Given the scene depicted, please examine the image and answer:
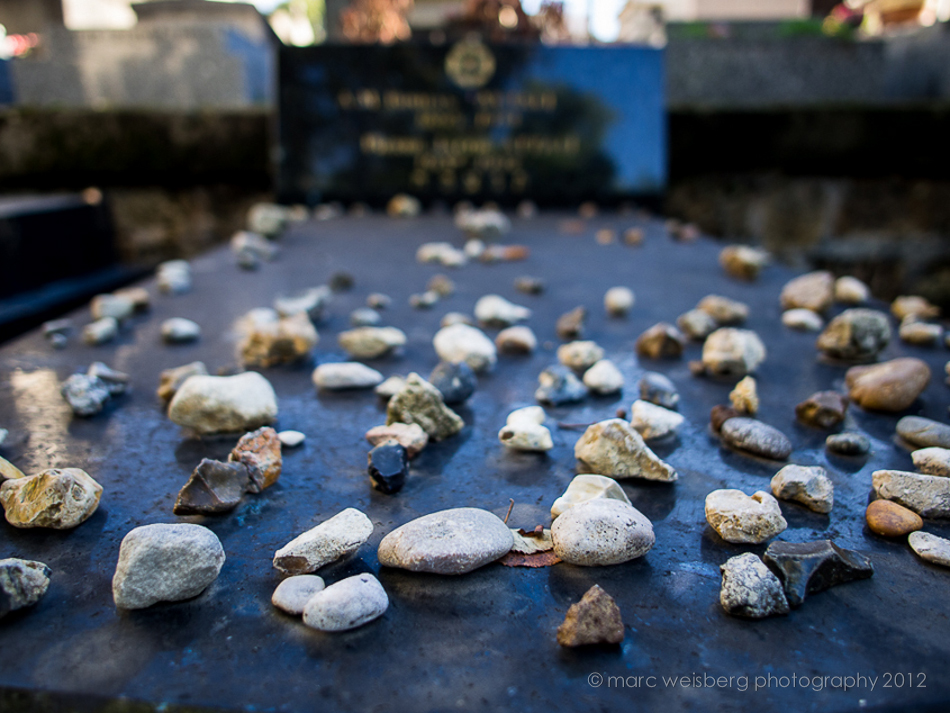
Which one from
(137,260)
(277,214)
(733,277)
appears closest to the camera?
(733,277)

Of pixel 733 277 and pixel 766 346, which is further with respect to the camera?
pixel 733 277

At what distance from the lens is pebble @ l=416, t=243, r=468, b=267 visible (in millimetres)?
2141

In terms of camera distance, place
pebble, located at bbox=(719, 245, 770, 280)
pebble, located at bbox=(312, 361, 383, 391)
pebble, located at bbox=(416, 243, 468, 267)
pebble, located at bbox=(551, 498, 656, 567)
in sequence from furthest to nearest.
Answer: pebble, located at bbox=(416, 243, 468, 267) < pebble, located at bbox=(719, 245, 770, 280) < pebble, located at bbox=(312, 361, 383, 391) < pebble, located at bbox=(551, 498, 656, 567)

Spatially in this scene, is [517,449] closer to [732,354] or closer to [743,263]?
[732,354]

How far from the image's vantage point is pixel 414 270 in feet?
6.81

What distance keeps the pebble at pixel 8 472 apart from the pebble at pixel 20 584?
0.70 ft

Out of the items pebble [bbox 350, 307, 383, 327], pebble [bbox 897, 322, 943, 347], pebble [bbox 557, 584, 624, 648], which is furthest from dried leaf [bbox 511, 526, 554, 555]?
pebble [bbox 897, 322, 943, 347]

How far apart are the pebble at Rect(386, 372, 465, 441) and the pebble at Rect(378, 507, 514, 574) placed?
0.27 m

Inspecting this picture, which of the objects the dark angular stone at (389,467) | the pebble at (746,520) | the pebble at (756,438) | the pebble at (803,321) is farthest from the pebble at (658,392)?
the pebble at (803,321)

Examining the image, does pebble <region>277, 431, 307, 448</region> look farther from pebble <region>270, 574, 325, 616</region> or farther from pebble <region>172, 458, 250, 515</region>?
pebble <region>270, 574, 325, 616</region>

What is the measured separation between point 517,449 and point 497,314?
636 millimetres

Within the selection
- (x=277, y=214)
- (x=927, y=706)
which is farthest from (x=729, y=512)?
(x=277, y=214)

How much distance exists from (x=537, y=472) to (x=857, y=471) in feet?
1.39

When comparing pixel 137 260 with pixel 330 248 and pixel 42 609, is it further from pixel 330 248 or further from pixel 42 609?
pixel 42 609
